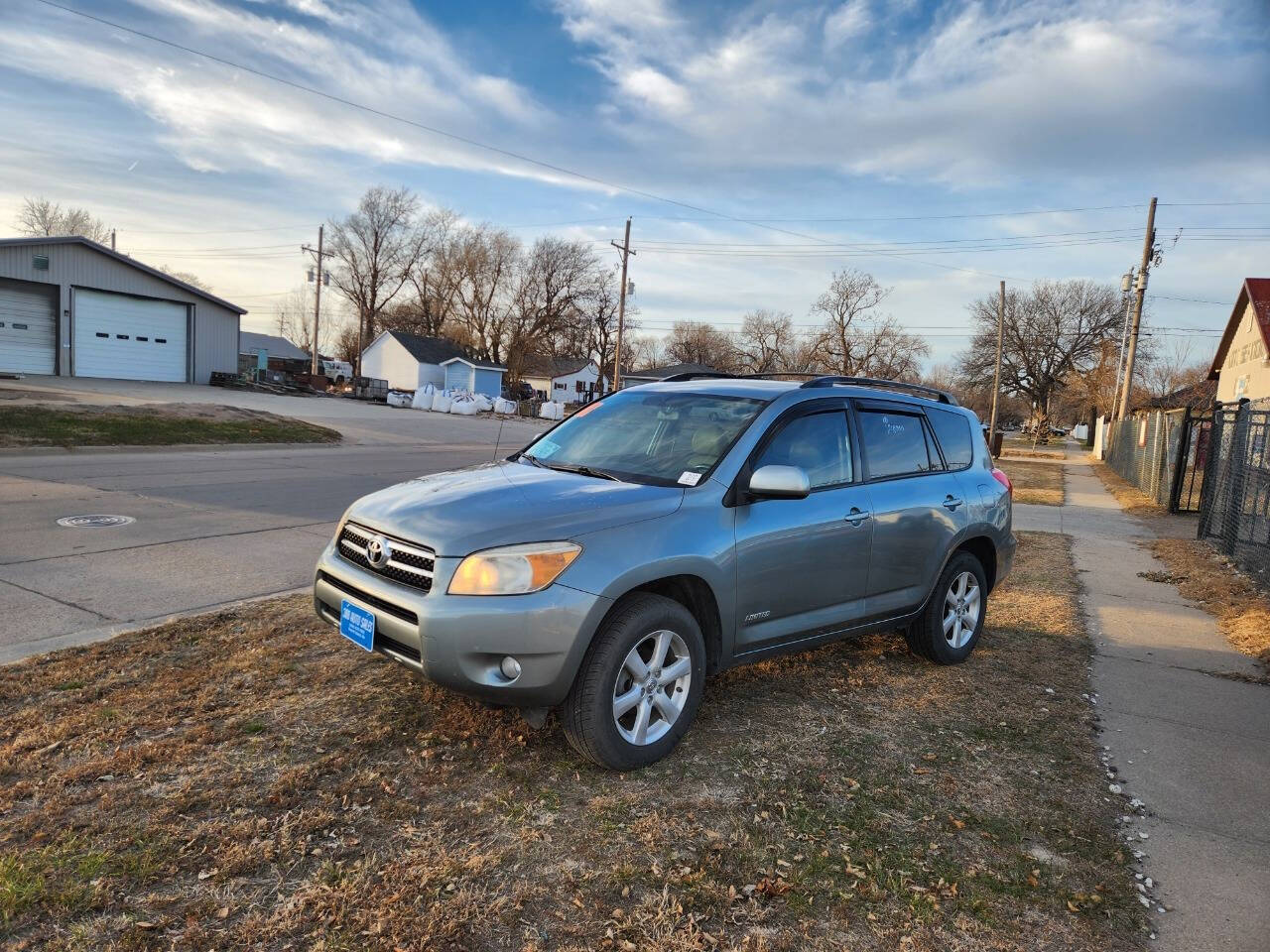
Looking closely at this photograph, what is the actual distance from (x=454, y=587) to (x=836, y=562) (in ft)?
6.88

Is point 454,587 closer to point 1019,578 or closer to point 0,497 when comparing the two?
point 1019,578

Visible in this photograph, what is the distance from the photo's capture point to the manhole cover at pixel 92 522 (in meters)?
7.93

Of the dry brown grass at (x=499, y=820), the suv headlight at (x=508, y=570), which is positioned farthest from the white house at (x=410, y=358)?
the suv headlight at (x=508, y=570)

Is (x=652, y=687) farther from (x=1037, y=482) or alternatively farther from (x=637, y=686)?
(x=1037, y=482)

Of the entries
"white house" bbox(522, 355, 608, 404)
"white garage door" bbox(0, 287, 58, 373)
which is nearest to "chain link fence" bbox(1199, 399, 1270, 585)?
"white garage door" bbox(0, 287, 58, 373)

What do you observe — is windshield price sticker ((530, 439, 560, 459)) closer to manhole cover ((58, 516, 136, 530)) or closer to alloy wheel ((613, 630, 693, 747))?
alloy wheel ((613, 630, 693, 747))

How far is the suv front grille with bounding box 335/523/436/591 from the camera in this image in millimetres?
3246

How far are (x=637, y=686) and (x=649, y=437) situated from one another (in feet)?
4.74

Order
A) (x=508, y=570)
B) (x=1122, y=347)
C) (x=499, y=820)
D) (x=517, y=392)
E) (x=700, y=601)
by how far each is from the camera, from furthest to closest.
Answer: (x=517, y=392)
(x=1122, y=347)
(x=700, y=601)
(x=508, y=570)
(x=499, y=820)

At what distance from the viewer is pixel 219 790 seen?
309cm

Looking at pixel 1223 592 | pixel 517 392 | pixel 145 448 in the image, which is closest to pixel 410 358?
pixel 517 392

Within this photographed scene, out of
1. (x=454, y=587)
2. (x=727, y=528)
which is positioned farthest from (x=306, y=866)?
(x=727, y=528)

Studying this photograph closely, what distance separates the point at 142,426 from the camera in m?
16.4

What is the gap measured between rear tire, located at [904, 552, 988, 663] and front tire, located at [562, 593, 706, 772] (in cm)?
214
